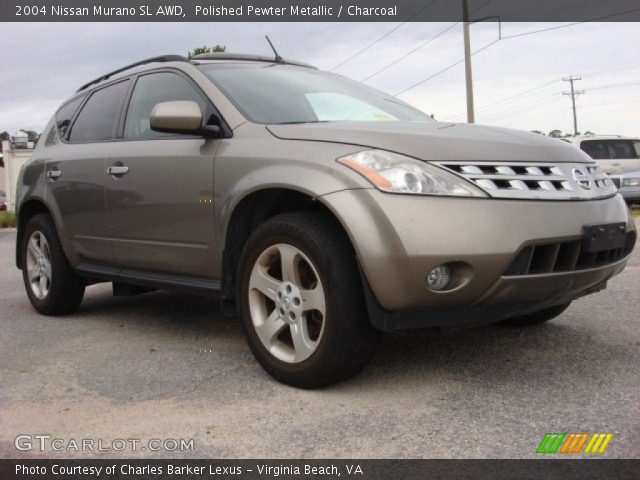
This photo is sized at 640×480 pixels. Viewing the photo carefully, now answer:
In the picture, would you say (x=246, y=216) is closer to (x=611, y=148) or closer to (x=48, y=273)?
(x=48, y=273)

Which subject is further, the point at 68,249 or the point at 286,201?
the point at 68,249

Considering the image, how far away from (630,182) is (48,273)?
13.4 m

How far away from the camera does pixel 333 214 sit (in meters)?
3.07

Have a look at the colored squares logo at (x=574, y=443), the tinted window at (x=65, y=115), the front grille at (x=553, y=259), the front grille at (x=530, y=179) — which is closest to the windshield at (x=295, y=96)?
the front grille at (x=530, y=179)

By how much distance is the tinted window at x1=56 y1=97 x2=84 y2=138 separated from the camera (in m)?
5.42

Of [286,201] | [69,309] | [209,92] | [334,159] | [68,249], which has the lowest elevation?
[69,309]

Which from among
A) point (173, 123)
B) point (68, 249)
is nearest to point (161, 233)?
point (173, 123)

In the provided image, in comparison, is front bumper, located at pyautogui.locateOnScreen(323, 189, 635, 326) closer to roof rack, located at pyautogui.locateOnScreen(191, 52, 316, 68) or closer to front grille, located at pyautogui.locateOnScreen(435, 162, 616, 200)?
front grille, located at pyautogui.locateOnScreen(435, 162, 616, 200)

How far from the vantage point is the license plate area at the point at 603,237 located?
3029 mm

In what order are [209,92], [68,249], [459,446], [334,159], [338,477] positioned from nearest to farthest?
[338,477] → [459,446] → [334,159] → [209,92] → [68,249]

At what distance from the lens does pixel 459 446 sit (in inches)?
97.3

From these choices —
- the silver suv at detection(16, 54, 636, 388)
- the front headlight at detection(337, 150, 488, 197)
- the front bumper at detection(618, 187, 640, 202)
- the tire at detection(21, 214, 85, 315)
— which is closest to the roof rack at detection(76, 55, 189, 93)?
the silver suv at detection(16, 54, 636, 388)

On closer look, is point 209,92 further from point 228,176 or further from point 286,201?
point 286,201

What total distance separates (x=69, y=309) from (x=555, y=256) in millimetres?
3713
